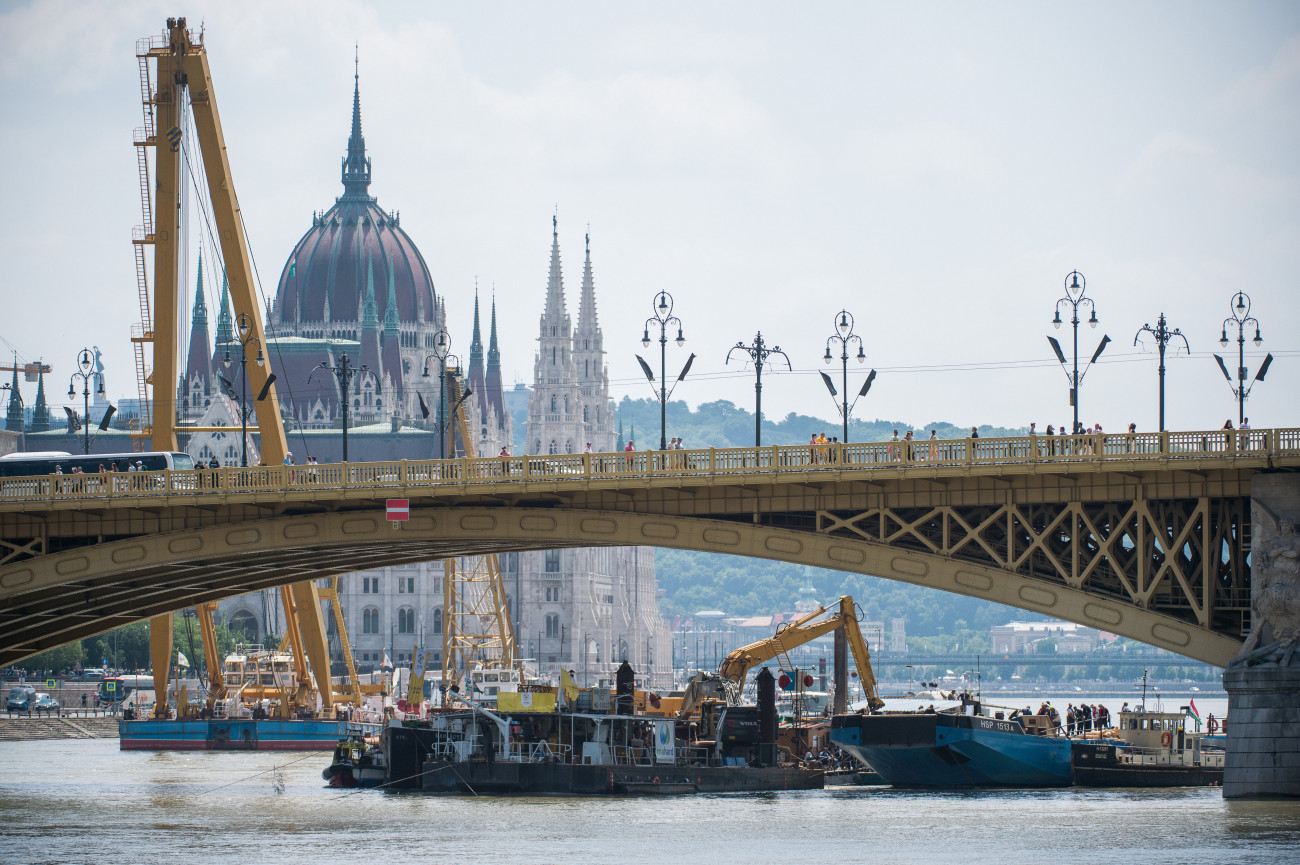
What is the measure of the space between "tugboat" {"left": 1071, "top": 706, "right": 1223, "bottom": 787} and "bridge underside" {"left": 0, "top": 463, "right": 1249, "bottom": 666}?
48.0ft

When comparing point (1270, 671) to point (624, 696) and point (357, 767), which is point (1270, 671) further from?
point (357, 767)

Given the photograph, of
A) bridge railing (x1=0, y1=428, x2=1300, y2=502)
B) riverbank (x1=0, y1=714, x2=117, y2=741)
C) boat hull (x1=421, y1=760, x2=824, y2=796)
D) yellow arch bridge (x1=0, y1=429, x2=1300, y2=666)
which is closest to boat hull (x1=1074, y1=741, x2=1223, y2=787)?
boat hull (x1=421, y1=760, x2=824, y2=796)

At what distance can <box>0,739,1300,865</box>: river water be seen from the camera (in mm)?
45438

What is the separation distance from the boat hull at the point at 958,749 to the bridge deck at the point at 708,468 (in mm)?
15981

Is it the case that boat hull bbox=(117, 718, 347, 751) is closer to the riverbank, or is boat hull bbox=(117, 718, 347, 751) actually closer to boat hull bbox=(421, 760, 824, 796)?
the riverbank

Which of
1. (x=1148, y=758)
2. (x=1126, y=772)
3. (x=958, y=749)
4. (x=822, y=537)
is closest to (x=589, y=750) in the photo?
(x=958, y=749)

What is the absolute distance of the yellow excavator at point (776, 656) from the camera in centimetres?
7131

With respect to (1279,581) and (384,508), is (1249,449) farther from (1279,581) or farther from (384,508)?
(384,508)

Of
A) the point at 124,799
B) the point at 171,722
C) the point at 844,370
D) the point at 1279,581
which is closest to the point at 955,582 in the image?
the point at 1279,581

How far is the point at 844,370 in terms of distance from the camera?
60312 millimetres

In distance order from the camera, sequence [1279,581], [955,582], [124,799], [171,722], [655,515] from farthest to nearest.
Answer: [171,722] < [124,799] < [655,515] < [955,582] < [1279,581]

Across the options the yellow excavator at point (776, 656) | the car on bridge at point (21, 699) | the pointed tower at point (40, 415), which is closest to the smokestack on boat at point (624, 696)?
the yellow excavator at point (776, 656)

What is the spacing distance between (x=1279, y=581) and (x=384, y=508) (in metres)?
24.7

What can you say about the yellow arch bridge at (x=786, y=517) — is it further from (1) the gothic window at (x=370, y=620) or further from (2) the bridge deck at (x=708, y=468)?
(1) the gothic window at (x=370, y=620)
